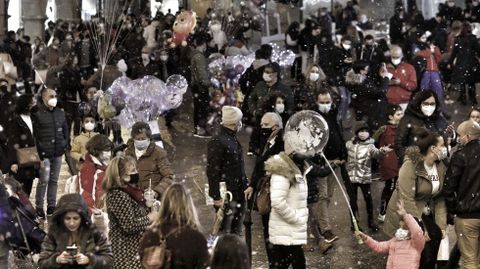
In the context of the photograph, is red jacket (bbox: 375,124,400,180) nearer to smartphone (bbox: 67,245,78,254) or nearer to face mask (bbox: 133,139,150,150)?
face mask (bbox: 133,139,150,150)

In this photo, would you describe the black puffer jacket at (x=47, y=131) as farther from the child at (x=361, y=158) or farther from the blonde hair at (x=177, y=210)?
the blonde hair at (x=177, y=210)

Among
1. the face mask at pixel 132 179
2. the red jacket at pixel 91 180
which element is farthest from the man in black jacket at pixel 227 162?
the face mask at pixel 132 179

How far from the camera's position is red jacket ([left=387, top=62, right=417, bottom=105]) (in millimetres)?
16078

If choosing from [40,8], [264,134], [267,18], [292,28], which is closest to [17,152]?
[264,134]

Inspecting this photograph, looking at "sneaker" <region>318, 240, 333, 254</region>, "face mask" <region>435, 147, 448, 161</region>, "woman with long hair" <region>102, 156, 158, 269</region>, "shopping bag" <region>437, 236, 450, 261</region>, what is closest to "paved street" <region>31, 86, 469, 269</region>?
"sneaker" <region>318, 240, 333, 254</region>

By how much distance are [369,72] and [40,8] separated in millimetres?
17919

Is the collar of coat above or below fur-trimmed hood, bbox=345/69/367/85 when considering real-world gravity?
below

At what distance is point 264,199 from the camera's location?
9859 mm

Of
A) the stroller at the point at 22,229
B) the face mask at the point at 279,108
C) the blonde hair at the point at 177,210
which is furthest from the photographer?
the face mask at the point at 279,108

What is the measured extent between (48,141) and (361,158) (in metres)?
3.63

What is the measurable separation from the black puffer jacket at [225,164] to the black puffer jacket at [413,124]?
1.70 meters

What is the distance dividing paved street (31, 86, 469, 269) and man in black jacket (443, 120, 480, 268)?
137 cm

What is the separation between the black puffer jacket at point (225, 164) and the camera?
10711mm

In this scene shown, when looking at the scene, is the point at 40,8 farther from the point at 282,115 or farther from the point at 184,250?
the point at 184,250
